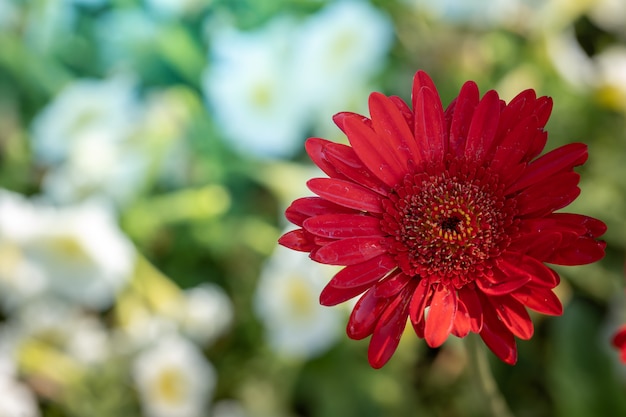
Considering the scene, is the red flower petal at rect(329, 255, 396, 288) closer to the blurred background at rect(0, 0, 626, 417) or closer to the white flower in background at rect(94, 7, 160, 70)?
the blurred background at rect(0, 0, 626, 417)

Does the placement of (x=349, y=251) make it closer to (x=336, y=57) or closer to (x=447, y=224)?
(x=447, y=224)

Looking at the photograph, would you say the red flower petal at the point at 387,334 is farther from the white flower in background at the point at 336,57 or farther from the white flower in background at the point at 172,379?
the white flower in background at the point at 336,57

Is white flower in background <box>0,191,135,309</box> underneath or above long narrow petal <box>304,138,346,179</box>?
above

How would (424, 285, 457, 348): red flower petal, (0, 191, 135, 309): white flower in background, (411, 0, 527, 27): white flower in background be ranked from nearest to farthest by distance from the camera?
(424, 285, 457, 348): red flower petal → (0, 191, 135, 309): white flower in background → (411, 0, 527, 27): white flower in background

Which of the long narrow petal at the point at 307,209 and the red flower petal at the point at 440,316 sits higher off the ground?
the long narrow petal at the point at 307,209

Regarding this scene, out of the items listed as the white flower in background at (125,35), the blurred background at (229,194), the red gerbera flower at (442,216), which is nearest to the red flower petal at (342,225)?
the red gerbera flower at (442,216)

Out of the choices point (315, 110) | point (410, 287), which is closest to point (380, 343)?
point (410, 287)

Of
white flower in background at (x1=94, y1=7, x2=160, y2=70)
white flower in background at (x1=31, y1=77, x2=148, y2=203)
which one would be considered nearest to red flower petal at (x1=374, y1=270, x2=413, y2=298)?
white flower in background at (x1=31, y1=77, x2=148, y2=203)

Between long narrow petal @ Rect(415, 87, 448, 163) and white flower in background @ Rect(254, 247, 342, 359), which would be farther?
white flower in background @ Rect(254, 247, 342, 359)
